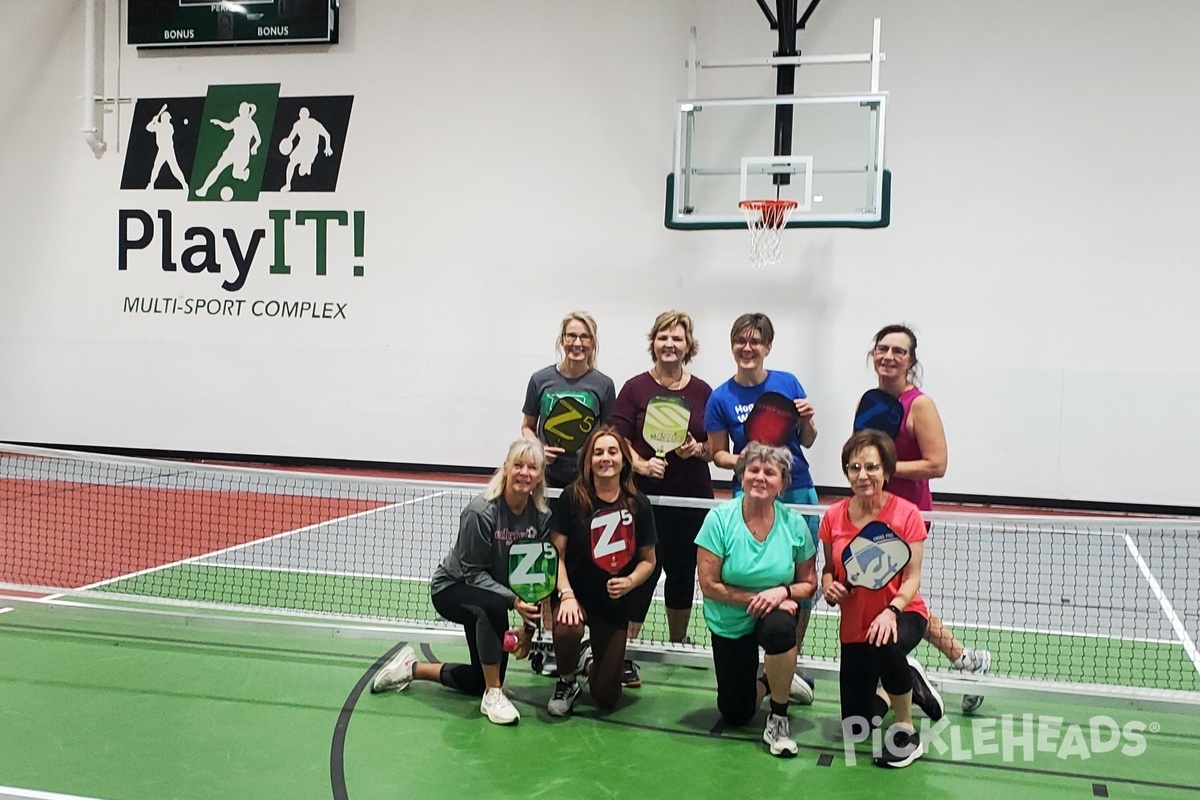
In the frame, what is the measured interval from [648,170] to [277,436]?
19.0 ft

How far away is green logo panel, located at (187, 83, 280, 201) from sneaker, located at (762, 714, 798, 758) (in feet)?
34.2

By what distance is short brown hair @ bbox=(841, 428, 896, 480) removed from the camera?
418cm

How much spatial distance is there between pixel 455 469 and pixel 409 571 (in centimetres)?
491

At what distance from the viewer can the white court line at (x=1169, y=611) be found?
593 centimetres

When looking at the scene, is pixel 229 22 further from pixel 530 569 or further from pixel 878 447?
pixel 878 447

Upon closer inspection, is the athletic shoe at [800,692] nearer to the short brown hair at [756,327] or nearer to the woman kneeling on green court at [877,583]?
the woman kneeling on green court at [877,583]

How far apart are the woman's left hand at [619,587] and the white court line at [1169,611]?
3416 mm

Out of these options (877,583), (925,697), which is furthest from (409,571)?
(877,583)

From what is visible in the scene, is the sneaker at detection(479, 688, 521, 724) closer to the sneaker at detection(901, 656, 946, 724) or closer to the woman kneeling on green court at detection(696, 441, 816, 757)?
the woman kneeling on green court at detection(696, 441, 816, 757)

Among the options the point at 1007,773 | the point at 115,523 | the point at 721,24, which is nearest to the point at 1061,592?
the point at 1007,773

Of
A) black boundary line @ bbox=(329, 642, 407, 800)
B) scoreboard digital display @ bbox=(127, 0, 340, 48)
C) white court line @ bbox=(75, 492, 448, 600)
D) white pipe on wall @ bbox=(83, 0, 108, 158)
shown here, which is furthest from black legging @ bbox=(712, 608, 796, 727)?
white pipe on wall @ bbox=(83, 0, 108, 158)

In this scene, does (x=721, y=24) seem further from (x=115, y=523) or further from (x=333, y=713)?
(x=333, y=713)

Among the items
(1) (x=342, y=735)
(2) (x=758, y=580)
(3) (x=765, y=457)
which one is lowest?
(1) (x=342, y=735)

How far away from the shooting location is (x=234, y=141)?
12.6 metres
